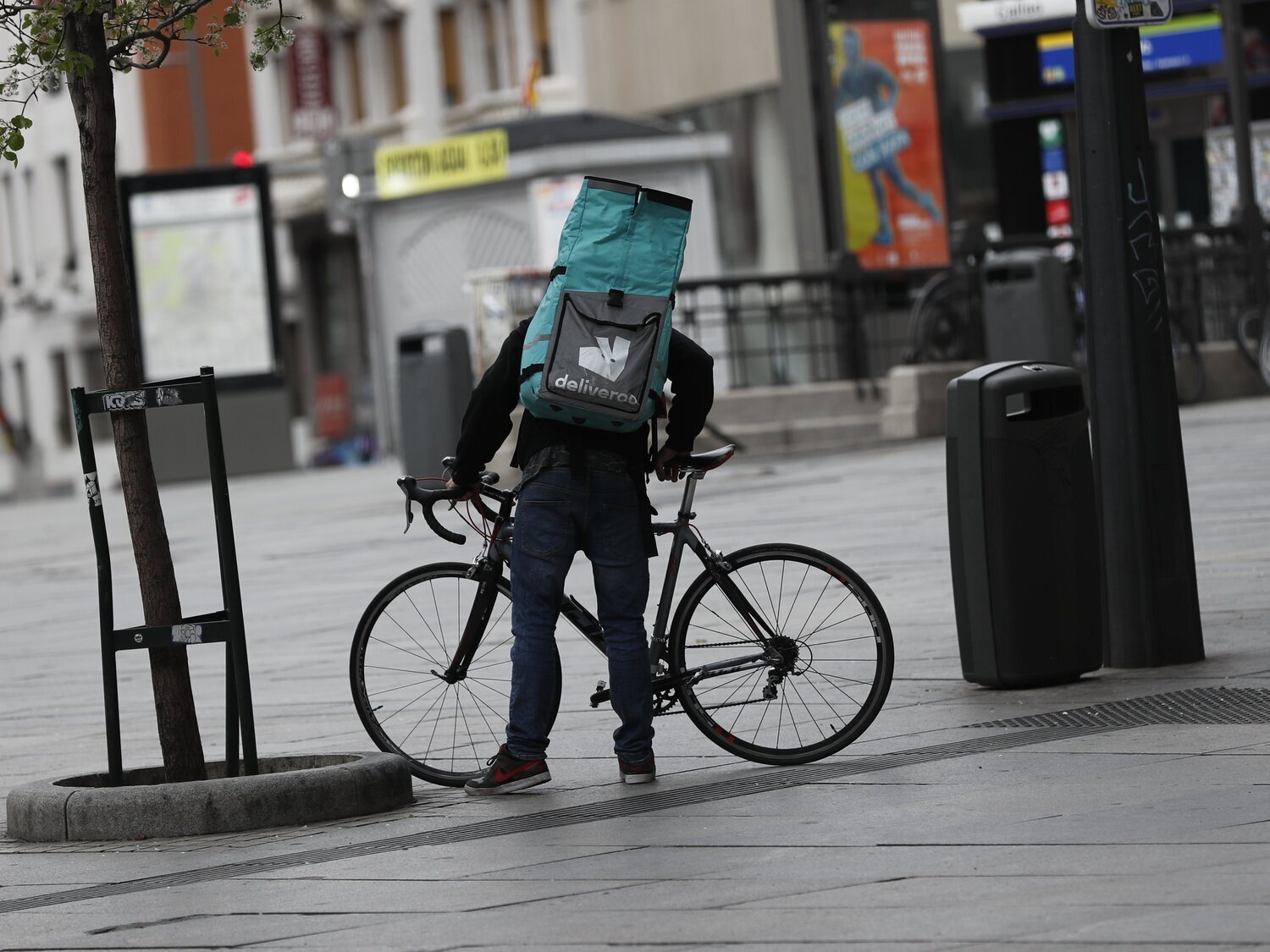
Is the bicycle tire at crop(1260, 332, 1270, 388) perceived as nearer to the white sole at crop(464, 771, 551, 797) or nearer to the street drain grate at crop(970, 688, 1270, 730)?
the street drain grate at crop(970, 688, 1270, 730)

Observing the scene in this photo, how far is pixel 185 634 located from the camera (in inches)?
277

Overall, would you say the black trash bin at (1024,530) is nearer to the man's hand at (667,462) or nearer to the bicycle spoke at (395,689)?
the man's hand at (667,462)

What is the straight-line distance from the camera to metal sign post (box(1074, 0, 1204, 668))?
8695 millimetres

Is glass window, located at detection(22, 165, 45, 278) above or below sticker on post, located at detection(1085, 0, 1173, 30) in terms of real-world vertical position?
above

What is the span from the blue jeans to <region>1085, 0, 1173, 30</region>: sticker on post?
2733 mm

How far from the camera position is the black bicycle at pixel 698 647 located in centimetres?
723

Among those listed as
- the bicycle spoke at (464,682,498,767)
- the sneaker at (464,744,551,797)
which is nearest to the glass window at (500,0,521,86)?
the bicycle spoke at (464,682,498,767)

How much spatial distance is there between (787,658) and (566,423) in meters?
0.97

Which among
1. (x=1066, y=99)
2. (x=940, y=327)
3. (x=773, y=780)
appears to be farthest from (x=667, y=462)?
(x=1066, y=99)

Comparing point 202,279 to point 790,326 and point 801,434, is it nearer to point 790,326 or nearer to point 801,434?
point 790,326

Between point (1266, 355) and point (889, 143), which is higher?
point (889, 143)

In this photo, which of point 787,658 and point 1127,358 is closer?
point 787,658

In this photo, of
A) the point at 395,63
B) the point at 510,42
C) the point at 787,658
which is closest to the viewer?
the point at 787,658

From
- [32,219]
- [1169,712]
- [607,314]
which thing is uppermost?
[32,219]
